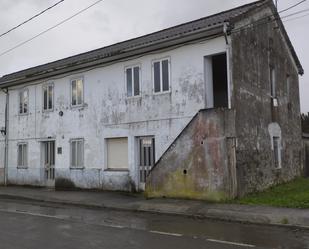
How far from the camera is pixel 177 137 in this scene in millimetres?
15625

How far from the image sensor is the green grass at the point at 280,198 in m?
13.4

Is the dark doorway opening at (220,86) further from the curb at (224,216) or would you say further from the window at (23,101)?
the window at (23,101)

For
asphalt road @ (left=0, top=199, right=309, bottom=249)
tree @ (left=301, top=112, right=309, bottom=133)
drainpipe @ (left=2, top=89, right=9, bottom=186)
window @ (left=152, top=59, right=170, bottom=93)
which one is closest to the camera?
asphalt road @ (left=0, top=199, right=309, bottom=249)

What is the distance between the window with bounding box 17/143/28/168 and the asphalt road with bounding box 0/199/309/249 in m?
9.73

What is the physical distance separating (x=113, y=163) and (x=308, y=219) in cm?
973

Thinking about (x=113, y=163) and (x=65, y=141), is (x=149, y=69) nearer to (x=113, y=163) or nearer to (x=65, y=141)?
(x=113, y=163)

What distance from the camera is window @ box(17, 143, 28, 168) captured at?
2294 cm

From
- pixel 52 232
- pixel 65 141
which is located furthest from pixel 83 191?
pixel 52 232

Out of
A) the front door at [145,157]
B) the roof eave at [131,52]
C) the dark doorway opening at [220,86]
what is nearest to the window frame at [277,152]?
the dark doorway opening at [220,86]

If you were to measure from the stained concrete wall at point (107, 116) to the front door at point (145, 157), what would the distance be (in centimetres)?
22

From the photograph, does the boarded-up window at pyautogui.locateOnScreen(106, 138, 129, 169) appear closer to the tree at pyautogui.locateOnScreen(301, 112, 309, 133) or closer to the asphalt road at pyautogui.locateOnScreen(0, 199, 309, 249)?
the asphalt road at pyautogui.locateOnScreen(0, 199, 309, 249)

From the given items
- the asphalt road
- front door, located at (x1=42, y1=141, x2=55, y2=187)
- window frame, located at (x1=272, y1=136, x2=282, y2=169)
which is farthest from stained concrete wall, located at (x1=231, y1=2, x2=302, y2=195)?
front door, located at (x1=42, y1=141, x2=55, y2=187)

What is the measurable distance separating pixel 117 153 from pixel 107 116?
5.44ft

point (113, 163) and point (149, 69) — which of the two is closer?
point (149, 69)
